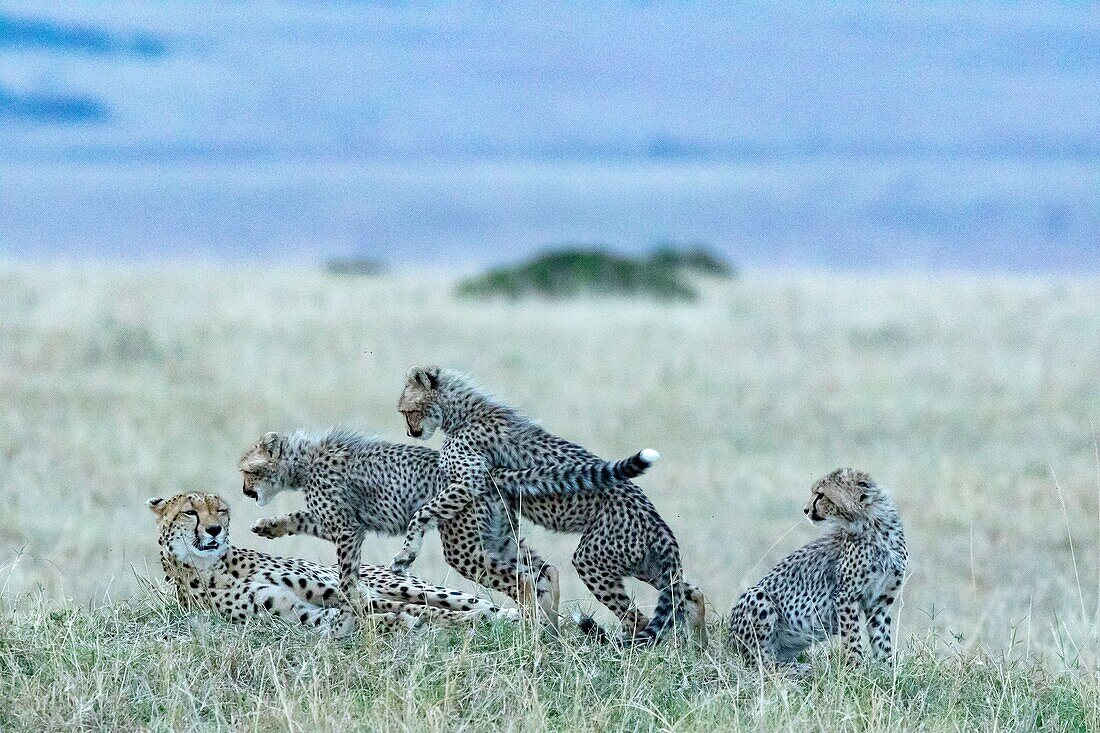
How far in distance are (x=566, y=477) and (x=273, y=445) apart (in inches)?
40.7

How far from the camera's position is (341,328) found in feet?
60.1

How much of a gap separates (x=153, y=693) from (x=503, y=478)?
122 centimetres

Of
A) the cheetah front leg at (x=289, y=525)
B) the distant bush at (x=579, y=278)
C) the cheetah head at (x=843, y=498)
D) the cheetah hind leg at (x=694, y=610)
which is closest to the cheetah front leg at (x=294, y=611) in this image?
the cheetah front leg at (x=289, y=525)

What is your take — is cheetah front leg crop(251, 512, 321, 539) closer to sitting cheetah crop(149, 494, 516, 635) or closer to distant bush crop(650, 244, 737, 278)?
sitting cheetah crop(149, 494, 516, 635)

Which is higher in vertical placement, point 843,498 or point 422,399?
point 422,399

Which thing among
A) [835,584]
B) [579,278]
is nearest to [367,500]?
[835,584]


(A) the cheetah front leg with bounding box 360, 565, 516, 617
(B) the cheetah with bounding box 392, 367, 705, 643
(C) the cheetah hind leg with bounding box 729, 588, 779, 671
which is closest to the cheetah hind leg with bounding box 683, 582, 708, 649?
(B) the cheetah with bounding box 392, 367, 705, 643

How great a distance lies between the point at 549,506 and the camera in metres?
4.67

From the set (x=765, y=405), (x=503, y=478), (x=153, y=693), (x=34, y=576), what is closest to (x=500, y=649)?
Result: (x=503, y=478)

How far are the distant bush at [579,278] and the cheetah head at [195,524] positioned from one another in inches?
723

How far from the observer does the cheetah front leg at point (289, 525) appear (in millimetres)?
4797

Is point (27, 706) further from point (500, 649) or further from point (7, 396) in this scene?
point (7, 396)

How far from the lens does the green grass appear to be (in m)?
4.23

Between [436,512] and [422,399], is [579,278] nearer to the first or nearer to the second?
[422,399]
